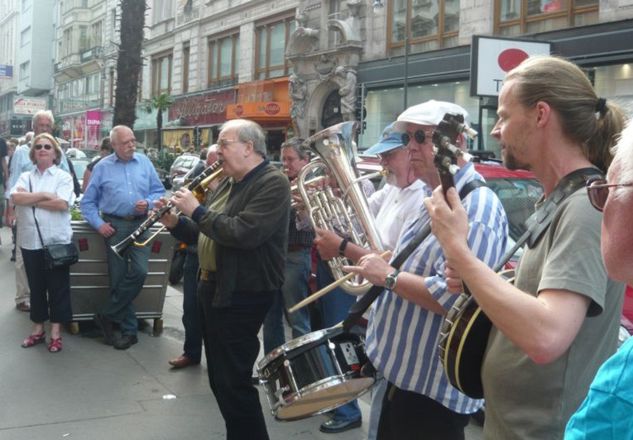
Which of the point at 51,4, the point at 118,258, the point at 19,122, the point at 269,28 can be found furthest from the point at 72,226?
the point at 51,4

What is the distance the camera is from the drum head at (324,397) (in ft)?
10.6

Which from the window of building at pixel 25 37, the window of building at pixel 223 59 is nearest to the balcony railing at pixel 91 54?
the window of building at pixel 25 37

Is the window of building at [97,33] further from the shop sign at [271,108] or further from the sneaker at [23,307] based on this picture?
the sneaker at [23,307]

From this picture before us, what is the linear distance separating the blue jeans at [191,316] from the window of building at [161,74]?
114 feet

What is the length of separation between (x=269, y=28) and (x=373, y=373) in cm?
2885

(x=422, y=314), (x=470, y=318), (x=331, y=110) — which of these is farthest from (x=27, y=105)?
(x=470, y=318)

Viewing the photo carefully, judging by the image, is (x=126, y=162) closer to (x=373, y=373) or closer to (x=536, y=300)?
(x=373, y=373)

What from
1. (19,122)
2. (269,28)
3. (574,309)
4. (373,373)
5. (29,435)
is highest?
(269,28)

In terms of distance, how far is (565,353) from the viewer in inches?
75.6

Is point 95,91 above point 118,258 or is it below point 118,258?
above

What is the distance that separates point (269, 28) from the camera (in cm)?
3064

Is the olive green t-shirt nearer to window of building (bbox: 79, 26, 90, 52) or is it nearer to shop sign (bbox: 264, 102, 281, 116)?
shop sign (bbox: 264, 102, 281, 116)

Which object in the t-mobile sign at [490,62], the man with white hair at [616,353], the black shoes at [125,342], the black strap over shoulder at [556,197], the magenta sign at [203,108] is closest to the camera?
the man with white hair at [616,353]

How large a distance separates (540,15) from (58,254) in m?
14.7
